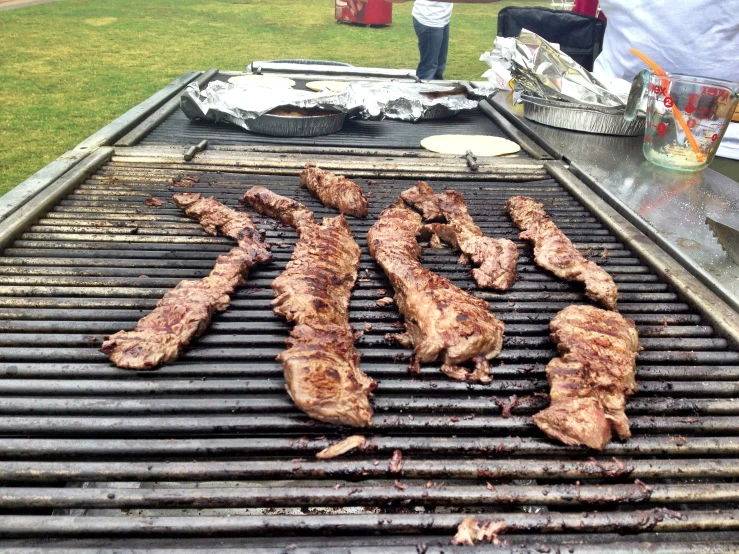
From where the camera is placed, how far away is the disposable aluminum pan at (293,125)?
476 cm

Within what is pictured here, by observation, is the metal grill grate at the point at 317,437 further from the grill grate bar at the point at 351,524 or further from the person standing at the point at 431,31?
the person standing at the point at 431,31

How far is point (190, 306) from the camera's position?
2322mm

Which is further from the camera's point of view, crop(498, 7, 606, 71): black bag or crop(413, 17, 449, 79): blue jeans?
crop(413, 17, 449, 79): blue jeans

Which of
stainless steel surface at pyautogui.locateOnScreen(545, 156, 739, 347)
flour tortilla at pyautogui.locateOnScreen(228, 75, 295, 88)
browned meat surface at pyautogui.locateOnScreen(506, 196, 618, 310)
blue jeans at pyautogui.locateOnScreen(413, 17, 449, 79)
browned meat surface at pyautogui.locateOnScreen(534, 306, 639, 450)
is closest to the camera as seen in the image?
browned meat surface at pyautogui.locateOnScreen(534, 306, 639, 450)

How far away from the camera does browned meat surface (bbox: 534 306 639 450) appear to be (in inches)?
70.9

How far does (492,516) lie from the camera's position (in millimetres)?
1586

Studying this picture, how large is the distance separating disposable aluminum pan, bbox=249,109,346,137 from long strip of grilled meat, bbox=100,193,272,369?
1909 millimetres

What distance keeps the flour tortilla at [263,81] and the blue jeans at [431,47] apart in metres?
4.49

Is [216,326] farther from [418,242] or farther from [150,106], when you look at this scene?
[150,106]

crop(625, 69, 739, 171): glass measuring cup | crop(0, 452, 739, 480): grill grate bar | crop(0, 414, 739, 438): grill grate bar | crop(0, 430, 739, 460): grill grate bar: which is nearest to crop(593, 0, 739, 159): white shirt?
crop(625, 69, 739, 171): glass measuring cup

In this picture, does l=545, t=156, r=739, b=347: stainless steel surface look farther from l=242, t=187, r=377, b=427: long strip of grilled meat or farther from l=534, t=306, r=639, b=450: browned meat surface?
l=242, t=187, r=377, b=427: long strip of grilled meat

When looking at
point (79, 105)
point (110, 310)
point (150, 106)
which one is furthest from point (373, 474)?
point (79, 105)

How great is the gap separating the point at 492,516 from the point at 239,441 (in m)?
0.88

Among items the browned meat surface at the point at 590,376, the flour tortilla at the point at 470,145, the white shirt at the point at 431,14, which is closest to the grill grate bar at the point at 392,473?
the browned meat surface at the point at 590,376
